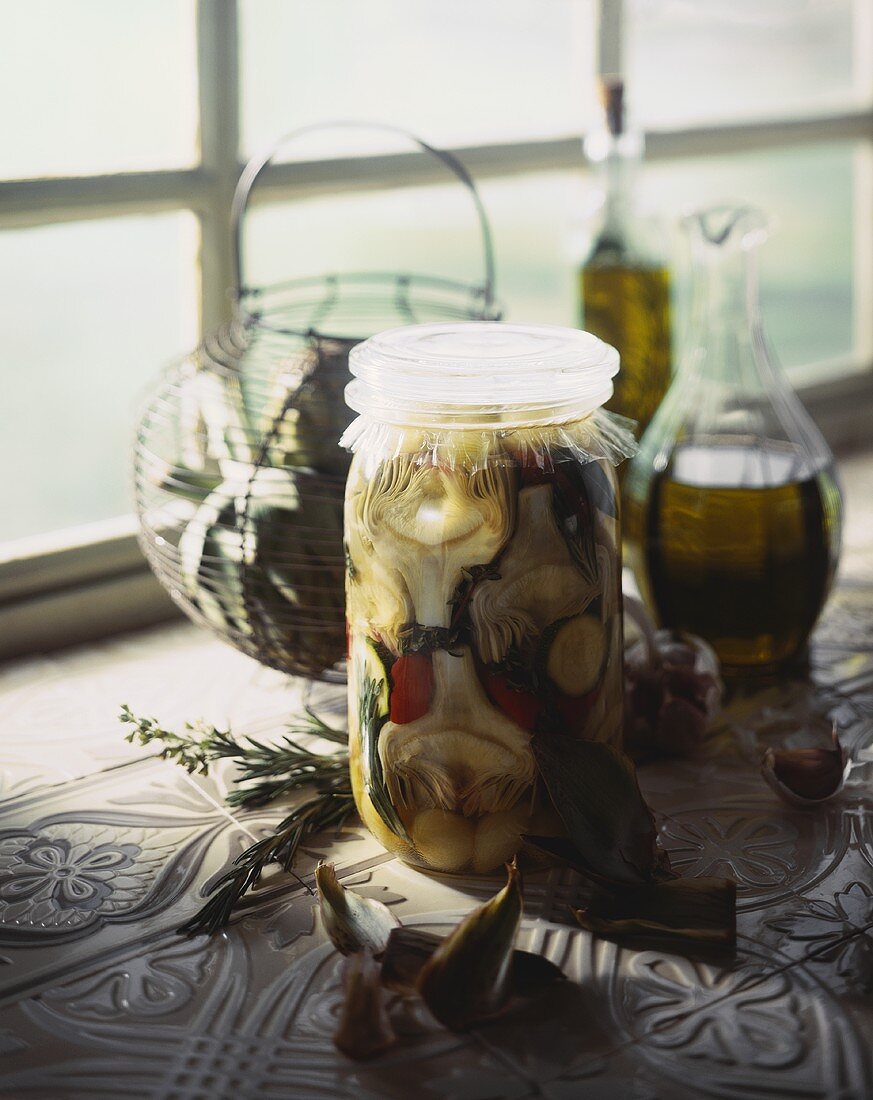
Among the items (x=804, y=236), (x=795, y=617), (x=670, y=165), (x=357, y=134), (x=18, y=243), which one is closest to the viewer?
(x=795, y=617)

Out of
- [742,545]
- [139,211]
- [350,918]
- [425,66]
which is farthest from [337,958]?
[425,66]

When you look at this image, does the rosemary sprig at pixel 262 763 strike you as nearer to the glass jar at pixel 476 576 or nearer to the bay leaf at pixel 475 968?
the glass jar at pixel 476 576

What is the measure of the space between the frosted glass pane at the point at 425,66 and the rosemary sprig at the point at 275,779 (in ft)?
1.69

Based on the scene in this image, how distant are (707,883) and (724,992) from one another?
0.06 metres

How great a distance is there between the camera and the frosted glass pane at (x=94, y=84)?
0.92 m

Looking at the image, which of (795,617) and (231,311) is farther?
(231,311)

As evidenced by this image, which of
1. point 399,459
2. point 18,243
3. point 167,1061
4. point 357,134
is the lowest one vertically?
point 167,1061

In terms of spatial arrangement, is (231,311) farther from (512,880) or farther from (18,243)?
(512,880)

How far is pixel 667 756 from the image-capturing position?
753 millimetres

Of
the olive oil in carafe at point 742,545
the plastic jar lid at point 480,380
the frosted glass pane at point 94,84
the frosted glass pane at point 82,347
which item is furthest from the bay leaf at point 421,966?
the frosted glass pane at point 94,84

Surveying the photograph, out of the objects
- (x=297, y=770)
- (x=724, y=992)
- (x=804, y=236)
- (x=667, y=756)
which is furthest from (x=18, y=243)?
(x=804, y=236)

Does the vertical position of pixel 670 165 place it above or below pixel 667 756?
above

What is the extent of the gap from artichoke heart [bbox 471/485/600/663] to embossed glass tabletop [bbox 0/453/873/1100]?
136 mm

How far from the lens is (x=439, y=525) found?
571 mm
